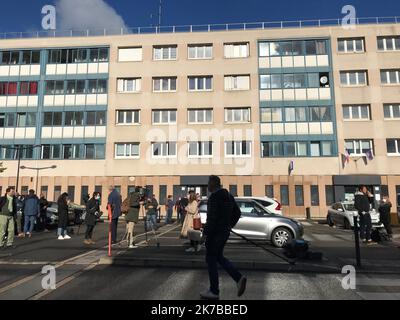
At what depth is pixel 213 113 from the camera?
3294 centimetres

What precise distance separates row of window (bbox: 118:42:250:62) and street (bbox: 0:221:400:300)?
1039 inches

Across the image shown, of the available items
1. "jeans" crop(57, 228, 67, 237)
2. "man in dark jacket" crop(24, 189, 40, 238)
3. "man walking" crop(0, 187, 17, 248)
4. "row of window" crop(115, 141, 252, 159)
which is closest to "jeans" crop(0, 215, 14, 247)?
"man walking" crop(0, 187, 17, 248)

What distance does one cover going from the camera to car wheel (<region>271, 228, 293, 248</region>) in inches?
453

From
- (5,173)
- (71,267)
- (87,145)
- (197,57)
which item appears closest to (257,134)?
(197,57)

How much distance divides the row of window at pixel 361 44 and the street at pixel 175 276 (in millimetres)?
26842

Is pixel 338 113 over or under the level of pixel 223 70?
under

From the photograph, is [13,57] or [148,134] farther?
[13,57]

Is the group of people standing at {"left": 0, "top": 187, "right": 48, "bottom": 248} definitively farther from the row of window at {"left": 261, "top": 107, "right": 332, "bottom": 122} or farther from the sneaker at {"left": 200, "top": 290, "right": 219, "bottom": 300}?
the row of window at {"left": 261, "top": 107, "right": 332, "bottom": 122}

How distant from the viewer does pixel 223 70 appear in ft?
110

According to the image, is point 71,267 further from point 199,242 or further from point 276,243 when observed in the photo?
point 276,243

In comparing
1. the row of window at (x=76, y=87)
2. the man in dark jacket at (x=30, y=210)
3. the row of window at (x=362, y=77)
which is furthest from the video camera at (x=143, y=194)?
the row of window at (x=362, y=77)

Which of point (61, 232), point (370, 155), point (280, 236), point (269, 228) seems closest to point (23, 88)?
point (61, 232)

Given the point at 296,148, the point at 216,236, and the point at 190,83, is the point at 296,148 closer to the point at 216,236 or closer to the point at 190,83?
the point at 190,83

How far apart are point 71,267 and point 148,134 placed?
25.5 m
